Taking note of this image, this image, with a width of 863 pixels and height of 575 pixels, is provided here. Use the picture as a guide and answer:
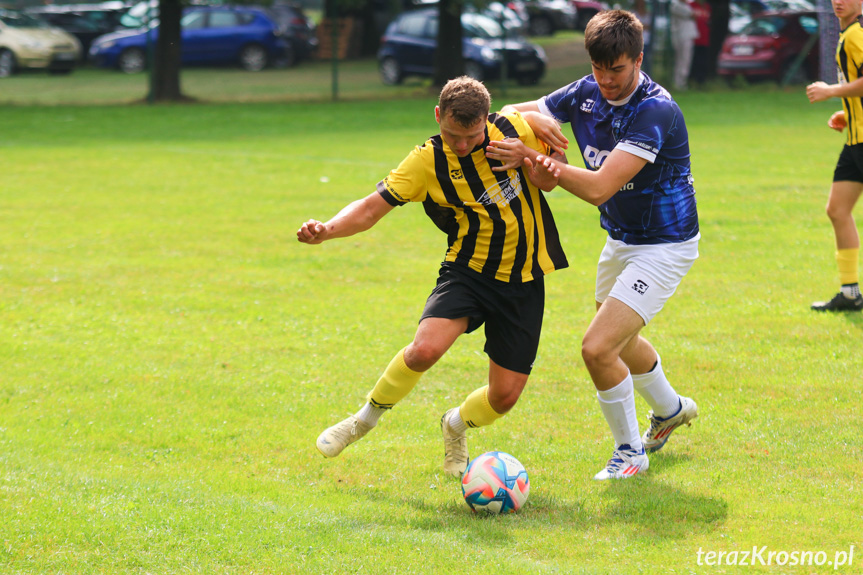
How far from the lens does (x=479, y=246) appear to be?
15.3ft

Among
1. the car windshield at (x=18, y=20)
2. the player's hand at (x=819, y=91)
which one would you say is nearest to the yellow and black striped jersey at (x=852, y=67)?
the player's hand at (x=819, y=91)

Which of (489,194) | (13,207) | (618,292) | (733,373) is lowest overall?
(13,207)

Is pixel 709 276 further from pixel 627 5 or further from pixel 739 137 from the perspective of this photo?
pixel 627 5

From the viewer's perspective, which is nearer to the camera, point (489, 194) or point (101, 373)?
point (489, 194)

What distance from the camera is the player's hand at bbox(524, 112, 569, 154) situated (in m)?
4.53

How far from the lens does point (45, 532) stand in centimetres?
403

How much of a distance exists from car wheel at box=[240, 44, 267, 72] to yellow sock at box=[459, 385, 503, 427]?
27.3 metres

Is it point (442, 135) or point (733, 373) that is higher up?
point (442, 135)

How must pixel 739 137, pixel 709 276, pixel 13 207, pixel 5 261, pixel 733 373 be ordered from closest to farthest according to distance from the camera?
1. pixel 733 373
2. pixel 709 276
3. pixel 5 261
4. pixel 13 207
5. pixel 739 137

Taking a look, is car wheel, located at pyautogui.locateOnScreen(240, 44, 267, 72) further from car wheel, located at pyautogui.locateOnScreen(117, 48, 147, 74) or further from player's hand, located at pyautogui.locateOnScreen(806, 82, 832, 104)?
player's hand, located at pyautogui.locateOnScreen(806, 82, 832, 104)

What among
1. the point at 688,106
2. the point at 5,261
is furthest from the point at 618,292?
the point at 688,106

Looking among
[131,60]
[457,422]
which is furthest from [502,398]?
[131,60]

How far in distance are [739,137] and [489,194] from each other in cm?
1407

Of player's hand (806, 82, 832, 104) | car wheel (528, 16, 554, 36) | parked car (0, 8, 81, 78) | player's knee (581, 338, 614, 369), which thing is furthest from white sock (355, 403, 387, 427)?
car wheel (528, 16, 554, 36)
